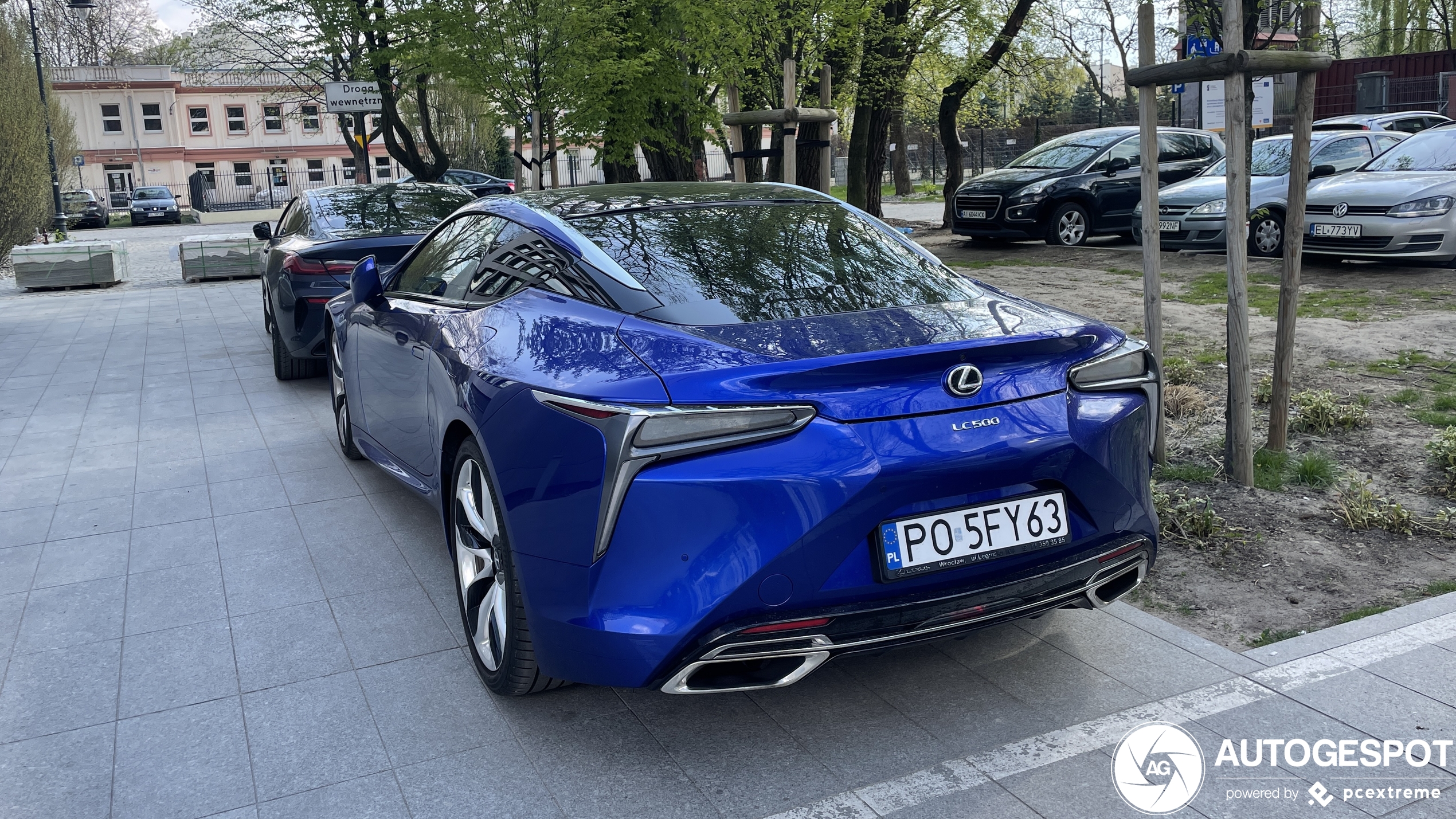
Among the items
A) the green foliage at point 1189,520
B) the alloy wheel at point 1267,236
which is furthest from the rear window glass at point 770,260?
the alloy wheel at point 1267,236

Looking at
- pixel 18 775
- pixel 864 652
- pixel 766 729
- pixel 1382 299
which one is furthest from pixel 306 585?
pixel 1382 299

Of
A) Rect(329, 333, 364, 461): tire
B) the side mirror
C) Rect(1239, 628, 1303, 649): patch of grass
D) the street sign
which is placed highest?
the street sign

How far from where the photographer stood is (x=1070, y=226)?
15391 millimetres

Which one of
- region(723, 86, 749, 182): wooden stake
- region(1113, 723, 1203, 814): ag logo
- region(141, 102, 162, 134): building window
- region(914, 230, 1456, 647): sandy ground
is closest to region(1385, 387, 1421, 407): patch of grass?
region(914, 230, 1456, 647): sandy ground

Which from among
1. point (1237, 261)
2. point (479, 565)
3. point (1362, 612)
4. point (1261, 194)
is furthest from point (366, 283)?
Result: point (1261, 194)

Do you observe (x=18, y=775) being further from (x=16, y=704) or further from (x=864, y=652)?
(x=864, y=652)

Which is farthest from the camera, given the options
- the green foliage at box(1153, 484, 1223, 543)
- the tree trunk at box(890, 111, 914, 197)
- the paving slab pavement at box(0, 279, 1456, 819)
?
the tree trunk at box(890, 111, 914, 197)

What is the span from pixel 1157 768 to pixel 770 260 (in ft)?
5.98

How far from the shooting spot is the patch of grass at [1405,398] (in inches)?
243

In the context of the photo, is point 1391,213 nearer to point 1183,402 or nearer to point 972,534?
point 1183,402

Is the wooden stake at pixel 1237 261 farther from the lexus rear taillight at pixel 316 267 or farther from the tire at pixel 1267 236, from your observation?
the tire at pixel 1267 236

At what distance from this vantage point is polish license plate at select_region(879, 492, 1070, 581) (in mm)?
2717

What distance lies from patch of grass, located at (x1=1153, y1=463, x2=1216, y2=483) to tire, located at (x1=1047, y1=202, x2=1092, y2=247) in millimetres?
10712

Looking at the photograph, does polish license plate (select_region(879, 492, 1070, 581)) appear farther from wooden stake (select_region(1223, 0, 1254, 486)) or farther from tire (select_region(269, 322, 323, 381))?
tire (select_region(269, 322, 323, 381))
